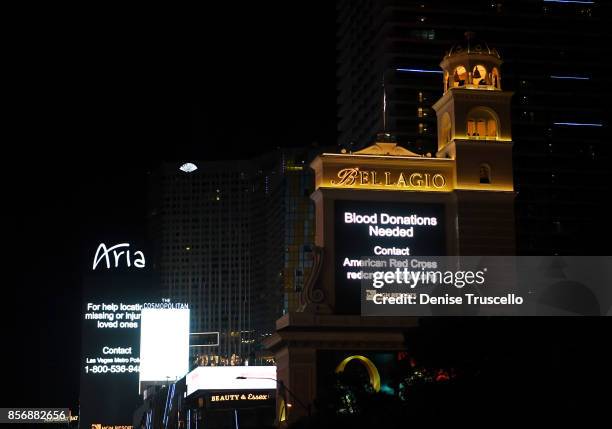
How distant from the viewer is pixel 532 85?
144 meters

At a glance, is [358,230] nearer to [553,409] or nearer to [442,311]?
[442,311]

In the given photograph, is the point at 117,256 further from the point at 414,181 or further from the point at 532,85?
the point at 532,85

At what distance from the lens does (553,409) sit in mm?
29516

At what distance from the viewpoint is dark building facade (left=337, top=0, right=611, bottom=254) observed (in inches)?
5458

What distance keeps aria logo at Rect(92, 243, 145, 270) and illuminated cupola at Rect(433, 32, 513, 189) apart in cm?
4365

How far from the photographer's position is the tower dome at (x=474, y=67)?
55.0 metres

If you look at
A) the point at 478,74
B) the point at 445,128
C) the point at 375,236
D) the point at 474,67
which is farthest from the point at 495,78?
the point at 375,236

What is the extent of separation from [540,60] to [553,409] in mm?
119892

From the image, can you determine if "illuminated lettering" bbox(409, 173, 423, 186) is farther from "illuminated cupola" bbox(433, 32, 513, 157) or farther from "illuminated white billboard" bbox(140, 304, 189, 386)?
"illuminated white billboard" bbox(140, 304, 189, 386)

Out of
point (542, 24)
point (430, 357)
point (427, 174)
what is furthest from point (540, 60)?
point (430, 357)

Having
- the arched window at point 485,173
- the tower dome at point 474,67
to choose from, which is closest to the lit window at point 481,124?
the tower dome at point 474,67

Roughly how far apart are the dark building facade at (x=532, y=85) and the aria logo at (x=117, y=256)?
51.8 meters

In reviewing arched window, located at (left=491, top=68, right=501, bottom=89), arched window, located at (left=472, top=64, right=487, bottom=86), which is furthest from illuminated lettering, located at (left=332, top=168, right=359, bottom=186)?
arched window, located at (left=491, top=68, right=501, bottom=89)

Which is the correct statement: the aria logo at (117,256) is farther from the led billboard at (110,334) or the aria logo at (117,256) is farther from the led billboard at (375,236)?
the led billboard at (375,236)
